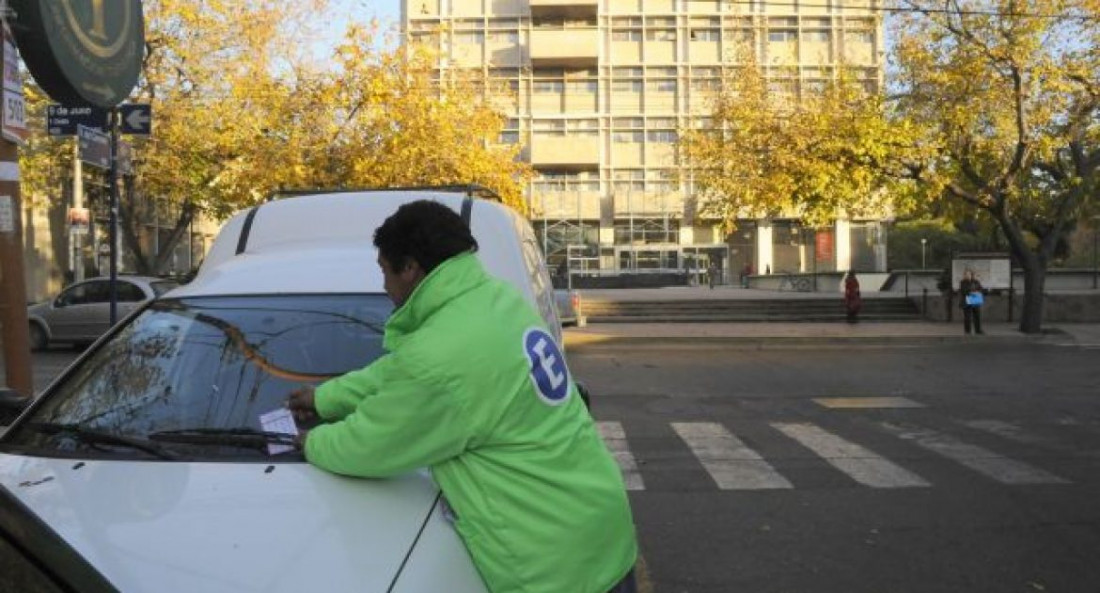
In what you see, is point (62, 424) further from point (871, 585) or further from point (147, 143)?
point (147, 143)

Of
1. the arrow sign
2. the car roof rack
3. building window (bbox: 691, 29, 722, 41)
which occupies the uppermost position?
building window (bbox: 691, 29, 722, 41)

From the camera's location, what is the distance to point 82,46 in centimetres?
516

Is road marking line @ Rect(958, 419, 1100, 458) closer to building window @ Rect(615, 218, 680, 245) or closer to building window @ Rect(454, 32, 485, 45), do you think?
building window @ Rect(615, 218, 680, 245)

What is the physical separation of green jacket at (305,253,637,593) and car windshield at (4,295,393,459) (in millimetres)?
807

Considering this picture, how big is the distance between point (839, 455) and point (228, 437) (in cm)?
684

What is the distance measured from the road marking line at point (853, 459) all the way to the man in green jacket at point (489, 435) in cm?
564

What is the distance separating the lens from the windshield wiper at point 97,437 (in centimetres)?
263

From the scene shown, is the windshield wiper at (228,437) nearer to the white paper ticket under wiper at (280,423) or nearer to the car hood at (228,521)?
the white paper ticket under wiper at (280,423)

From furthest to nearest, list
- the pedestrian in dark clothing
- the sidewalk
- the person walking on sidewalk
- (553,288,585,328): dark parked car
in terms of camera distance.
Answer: the pedestrian in dark clothing < (553,288,585,328): dark parked car < the person walking on sidewalk < the sidewalk

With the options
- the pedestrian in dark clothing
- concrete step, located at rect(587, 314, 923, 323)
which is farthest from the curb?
concrete step, located at rect(587, 314, 923, 323)

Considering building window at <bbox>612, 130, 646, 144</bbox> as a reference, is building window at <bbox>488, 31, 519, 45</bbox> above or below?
above

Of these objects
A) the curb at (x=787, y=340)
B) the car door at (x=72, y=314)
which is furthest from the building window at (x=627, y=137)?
the car door at (x=72, y=314)

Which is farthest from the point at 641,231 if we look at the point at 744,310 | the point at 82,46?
the point at 82,46

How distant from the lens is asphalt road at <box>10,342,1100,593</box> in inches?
204
